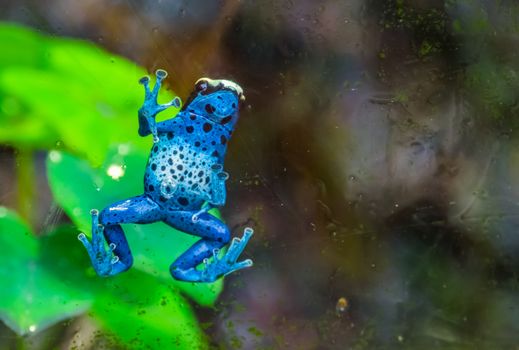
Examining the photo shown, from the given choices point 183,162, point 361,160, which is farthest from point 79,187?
point 361,160

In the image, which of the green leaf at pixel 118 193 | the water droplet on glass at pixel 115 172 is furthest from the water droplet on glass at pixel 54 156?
the water droplet on glass at pixel 115 172

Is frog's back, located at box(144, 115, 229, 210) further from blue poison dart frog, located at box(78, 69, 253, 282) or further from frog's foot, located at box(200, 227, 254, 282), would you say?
frog's foot, located at box(200, 227, 254, 282)

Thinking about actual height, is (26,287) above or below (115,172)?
below

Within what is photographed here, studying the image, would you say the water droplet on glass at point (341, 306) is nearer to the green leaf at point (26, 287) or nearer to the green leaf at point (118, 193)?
the green leaf at point (118, 193)

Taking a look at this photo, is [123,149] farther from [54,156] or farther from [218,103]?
[218,103]

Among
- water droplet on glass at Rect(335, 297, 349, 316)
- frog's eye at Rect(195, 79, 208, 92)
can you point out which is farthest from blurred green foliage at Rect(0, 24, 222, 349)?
water droplet on glass at Rect(335, 297, 349, 316)

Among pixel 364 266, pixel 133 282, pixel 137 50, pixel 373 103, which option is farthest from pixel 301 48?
pixel 133 282
